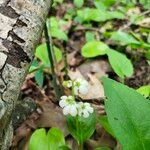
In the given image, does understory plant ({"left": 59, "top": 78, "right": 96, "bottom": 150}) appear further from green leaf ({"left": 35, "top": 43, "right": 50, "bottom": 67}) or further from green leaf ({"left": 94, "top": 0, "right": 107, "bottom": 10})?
green leaf ({"left": 94, "top": 0, "right": 107, "bottom": 10})

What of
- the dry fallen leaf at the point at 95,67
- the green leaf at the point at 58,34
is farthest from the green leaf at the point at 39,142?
the green leaf at the point at 58,34

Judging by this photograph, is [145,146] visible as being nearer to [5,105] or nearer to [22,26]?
[5,105]

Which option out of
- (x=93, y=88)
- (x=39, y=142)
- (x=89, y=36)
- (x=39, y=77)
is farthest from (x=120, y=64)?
(x=89, y=36)

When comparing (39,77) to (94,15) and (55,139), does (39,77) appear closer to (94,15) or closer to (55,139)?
(55,139)

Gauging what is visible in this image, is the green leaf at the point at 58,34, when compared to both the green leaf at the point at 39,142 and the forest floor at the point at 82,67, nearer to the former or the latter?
the forest floor at the point at 82,67

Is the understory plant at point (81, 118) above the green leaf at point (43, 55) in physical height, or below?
above

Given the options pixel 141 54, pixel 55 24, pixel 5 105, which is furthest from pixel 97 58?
pixel 5 105

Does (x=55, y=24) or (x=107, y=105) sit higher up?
(x=107, y=105)
